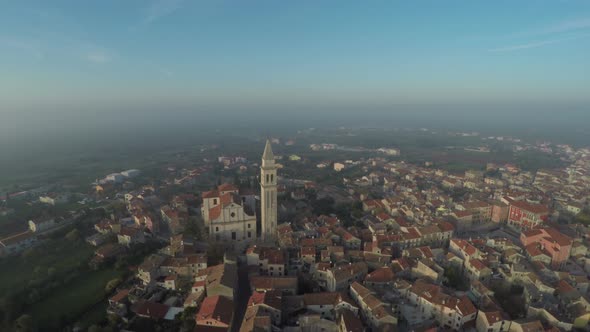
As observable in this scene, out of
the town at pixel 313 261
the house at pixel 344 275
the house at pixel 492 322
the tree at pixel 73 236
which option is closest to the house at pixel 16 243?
the town at pixel 313 261

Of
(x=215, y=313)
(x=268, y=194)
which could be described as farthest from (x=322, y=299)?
(x=268, y=194)

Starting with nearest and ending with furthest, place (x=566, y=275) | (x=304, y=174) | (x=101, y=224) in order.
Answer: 1. (x=566, y=275)
2. (x=101, y=224)
3. (x=304, y=174)

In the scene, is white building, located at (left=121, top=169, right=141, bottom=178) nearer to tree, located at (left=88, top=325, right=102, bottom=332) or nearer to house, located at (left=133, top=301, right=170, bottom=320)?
house, located at (left=133, top=301, right=170, bottom=320)

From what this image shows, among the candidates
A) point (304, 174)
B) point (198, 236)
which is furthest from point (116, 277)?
point (304, 174)

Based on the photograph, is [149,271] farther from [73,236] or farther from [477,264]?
[477,264]

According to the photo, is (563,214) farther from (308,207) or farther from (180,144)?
(180,144)

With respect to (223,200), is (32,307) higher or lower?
lower

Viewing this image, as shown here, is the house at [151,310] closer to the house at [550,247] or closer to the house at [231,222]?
the house at [231,222]
